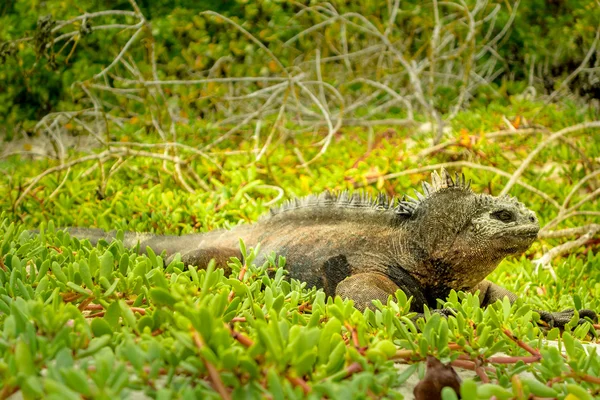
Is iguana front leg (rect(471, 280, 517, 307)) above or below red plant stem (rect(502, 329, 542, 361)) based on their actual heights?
below

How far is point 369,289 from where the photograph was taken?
231 centimetres

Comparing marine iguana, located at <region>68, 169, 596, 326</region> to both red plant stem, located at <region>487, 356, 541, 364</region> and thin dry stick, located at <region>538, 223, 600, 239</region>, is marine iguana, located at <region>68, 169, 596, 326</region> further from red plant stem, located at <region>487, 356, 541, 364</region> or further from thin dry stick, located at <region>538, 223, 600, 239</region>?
thin dry stick, located at <region>538, 223, 600, 239</region>

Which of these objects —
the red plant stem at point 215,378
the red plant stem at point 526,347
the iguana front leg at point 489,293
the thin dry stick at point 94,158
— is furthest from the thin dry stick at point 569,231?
the red plant stem at point 215,378

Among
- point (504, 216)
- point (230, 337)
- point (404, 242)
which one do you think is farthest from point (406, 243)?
point (230, 337)

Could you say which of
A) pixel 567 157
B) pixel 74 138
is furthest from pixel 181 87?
pixel 567 157

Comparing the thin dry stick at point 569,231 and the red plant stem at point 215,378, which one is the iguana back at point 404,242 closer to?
the thin dry stick at point 569,231

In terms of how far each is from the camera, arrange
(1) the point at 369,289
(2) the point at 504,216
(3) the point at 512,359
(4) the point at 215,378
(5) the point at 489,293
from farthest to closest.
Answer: (5) the point at 489,293 → (2) the point at 504,216 → (1) the point at 369,289 → (3) the point at 512,359 → (4) the point at 215,378

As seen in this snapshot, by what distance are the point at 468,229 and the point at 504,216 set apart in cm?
16

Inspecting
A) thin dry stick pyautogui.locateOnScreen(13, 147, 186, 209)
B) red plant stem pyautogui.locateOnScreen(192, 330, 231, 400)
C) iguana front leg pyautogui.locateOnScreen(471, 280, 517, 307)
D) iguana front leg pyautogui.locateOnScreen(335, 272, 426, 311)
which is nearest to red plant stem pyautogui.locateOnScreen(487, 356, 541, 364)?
red plant stem pyautogui.locateOnScreen(192, 330, 231, 400)

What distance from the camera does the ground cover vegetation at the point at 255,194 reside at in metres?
1.12

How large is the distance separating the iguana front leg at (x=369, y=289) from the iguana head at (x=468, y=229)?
6.5 inches

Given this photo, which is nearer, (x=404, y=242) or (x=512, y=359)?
(x=512, y=359)

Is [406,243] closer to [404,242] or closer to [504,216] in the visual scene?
[404,242]

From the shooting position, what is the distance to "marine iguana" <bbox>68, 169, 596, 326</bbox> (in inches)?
97.2
